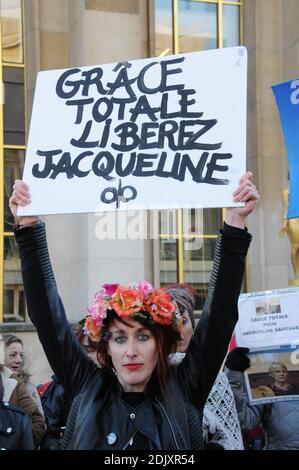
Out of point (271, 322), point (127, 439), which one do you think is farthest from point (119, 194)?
point (271, 322)

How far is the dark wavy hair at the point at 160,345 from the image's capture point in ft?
9.18

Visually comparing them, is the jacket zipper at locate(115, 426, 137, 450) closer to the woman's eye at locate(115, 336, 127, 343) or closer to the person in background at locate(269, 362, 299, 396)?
the woman's eye at locate(115, 336, 127, 343)

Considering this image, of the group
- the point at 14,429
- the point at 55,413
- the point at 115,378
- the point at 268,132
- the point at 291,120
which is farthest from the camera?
the point at 268,132

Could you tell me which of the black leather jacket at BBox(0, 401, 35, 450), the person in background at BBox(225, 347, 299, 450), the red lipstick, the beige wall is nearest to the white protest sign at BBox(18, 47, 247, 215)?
the red lipstick

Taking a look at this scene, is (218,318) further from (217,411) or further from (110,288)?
(217,411)

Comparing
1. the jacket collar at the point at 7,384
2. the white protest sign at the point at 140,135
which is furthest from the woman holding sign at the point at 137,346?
the jacket collar at the point at 7,384

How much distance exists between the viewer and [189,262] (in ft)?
41.8

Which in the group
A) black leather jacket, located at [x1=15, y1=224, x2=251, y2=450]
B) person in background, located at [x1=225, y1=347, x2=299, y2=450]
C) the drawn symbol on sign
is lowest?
person in background, located at [x1=225, y1=347, x2=299, y2=450]

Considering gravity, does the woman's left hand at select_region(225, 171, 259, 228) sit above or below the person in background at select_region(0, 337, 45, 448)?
above

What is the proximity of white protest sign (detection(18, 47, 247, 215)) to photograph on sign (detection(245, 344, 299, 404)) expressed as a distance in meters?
1.79

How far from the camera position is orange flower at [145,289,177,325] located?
2.82 meters

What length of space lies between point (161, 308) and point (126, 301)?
0.13m

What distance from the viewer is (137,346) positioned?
9.17 ft

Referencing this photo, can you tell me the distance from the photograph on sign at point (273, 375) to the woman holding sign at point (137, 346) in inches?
69.5
